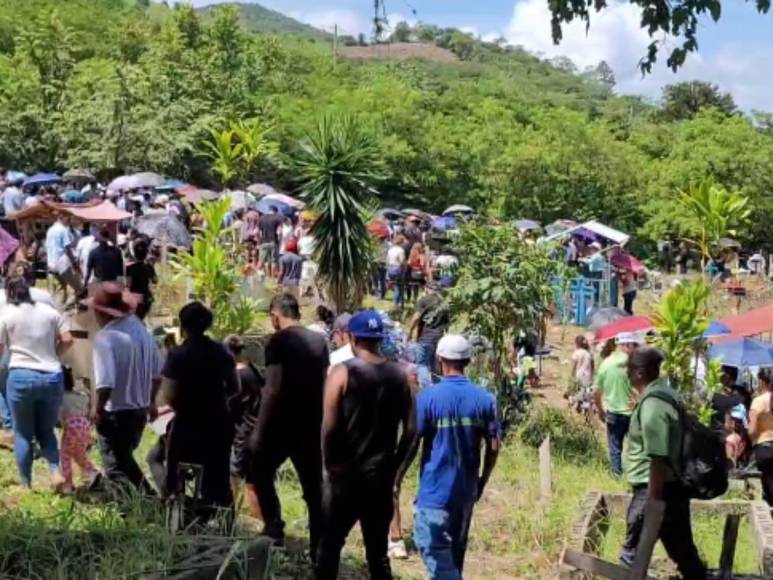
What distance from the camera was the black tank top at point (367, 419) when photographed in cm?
501

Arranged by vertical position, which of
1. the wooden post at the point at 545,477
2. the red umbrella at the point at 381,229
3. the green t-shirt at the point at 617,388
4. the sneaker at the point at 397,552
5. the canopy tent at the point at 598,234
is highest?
the canopy tent at the point at 598,234

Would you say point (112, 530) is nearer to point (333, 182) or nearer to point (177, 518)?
point (177, 518)

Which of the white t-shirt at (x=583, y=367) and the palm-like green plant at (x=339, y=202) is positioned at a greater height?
the palm-like green plant at (x=339, y=202)

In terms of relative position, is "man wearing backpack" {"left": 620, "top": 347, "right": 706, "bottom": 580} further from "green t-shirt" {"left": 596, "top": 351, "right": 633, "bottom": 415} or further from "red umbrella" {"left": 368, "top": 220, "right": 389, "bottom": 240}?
"red umbrella" {"left": 368, "top": 220, "right": 389, "bottom": 240}

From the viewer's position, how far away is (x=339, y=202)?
50.8 feet

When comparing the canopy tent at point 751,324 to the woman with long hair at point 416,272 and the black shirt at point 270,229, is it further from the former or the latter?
the black shirt at point 270,229

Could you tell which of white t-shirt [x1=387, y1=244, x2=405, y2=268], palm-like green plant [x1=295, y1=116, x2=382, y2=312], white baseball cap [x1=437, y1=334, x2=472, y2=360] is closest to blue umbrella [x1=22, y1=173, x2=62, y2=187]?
white t-shirt [x1=387, y1=244, x2=405, y2=268]

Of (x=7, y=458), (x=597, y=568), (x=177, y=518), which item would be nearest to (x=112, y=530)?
(x=177, y=518)

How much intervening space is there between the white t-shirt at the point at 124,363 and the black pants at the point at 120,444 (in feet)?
0.20

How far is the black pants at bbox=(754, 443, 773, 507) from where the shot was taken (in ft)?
25.3

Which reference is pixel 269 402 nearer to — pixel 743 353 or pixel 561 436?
pixel 561 436

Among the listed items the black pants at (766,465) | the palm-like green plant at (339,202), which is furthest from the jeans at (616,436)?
the palm-like green plant at (339,202)

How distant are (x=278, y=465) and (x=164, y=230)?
13455 millimetres

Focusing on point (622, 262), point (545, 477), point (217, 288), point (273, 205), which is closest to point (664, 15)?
point (545, 477)
